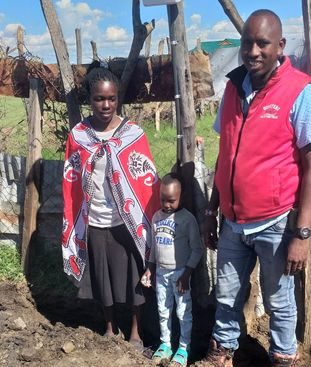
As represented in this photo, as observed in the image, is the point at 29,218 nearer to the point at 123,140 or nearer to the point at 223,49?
the point at 123,140

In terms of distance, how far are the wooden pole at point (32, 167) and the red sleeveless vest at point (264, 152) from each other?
1.97m

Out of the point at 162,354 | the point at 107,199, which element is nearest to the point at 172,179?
the point at 107,199

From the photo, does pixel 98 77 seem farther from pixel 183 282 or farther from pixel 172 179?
pixel 183 282

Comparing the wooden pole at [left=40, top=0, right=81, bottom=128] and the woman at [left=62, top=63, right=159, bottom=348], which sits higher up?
the wooden pole at [left=40, top=0, right=81, bottom=128]

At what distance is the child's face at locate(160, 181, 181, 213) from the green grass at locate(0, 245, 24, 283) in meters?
1.76

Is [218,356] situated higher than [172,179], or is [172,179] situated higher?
[172,179]

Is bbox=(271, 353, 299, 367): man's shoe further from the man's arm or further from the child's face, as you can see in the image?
the child's face

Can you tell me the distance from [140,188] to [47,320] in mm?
1501

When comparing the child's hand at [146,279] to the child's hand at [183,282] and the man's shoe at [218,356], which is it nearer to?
the child's hand at [183,282]

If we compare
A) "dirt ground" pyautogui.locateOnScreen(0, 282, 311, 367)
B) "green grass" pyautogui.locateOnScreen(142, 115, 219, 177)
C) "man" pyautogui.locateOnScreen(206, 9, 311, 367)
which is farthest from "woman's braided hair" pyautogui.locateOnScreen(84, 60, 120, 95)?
"green grass" pyautogui.locateOnScreen(142, 115, 219, 177)

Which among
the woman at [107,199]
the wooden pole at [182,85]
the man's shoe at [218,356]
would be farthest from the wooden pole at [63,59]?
the man's shoe at [218,356]

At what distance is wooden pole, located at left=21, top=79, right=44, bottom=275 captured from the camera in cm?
438

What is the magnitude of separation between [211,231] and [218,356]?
2.59 feet

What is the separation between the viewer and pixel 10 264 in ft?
15.2
